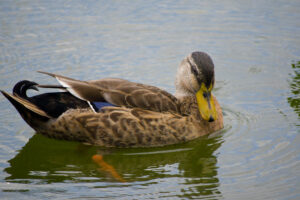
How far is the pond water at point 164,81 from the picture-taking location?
6.11 metres

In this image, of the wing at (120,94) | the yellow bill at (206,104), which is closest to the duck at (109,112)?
the wing at (120,94)

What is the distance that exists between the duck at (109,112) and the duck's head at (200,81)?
1 cm

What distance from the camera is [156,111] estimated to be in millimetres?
7117

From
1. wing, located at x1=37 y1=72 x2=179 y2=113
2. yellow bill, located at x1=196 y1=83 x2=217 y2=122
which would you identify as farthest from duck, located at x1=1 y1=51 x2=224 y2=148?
yellow bill, located at x1=196 y1=83 x2=217 y2=122

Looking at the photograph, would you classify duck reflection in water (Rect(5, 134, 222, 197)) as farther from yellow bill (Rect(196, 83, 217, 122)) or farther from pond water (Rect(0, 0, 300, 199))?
yellow bill (Rect(196, 83, 217, 122))

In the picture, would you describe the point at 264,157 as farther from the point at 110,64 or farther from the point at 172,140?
the point at 110,64

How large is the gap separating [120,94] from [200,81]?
1.10m

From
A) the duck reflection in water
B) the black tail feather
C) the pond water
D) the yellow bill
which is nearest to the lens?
the pond water

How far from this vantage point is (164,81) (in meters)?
8.97

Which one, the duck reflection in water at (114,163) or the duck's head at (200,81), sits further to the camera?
the duck's head at (200,81)

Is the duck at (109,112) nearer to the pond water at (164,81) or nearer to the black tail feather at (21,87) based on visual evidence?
the black tail feather at (21,87)

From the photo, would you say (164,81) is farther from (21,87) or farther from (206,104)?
(21,87)

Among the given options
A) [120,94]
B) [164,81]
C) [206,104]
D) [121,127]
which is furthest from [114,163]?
[164,81]

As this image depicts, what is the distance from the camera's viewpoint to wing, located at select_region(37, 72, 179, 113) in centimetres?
704
